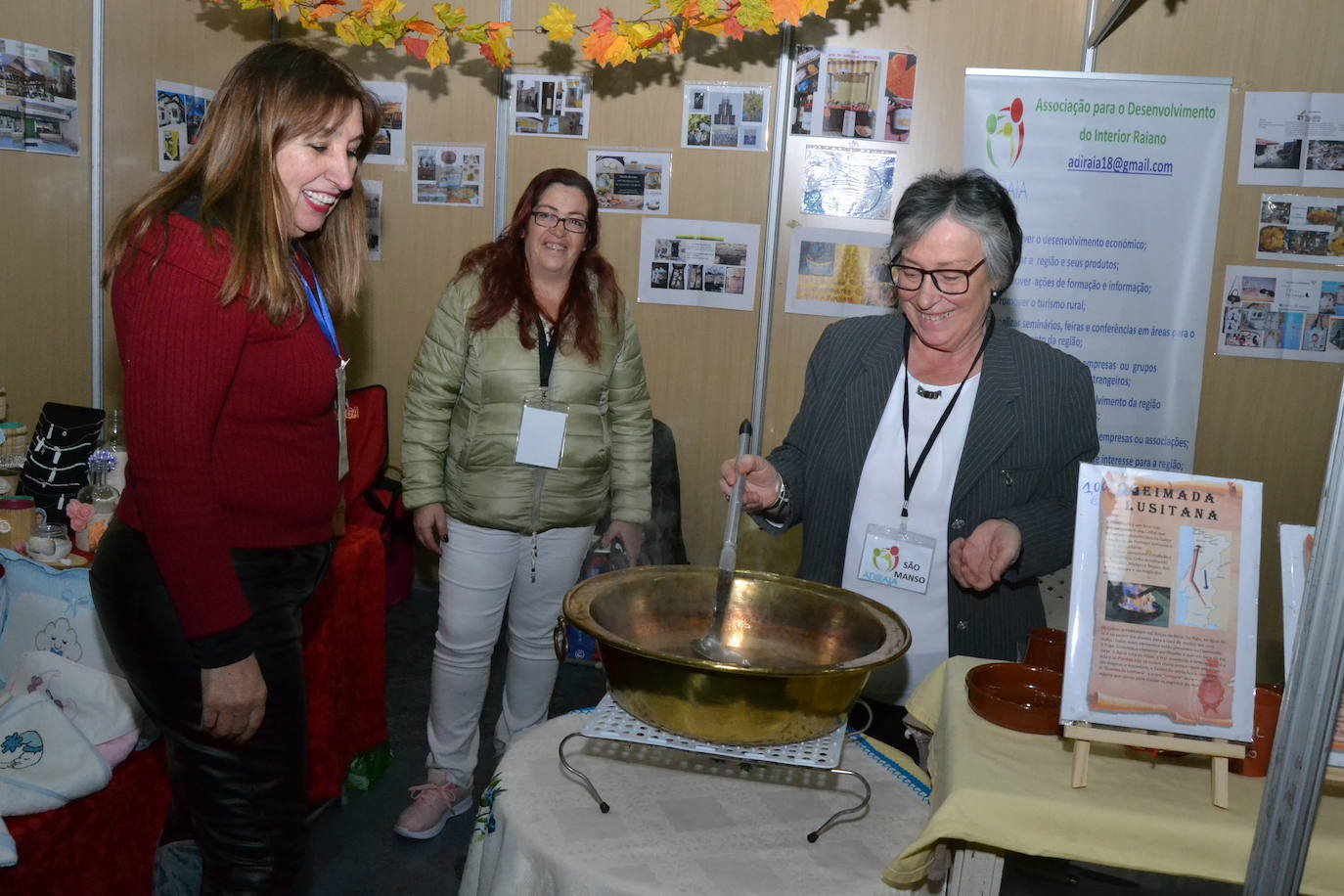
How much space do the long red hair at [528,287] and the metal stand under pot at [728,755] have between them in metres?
1.39

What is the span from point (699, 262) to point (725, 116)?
52cm

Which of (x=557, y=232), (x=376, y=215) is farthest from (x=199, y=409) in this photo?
(x=376, y=215)

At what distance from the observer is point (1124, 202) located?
10.5 ft

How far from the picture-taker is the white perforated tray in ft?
3.93

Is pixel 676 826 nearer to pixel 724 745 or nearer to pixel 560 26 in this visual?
pixel 724 745

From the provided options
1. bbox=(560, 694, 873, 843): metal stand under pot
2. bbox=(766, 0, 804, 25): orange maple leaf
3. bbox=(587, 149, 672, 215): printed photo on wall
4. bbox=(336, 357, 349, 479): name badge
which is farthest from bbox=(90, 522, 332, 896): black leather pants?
bbox=(587, 149, 672, 215): printed photo on wall

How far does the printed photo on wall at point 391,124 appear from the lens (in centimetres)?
405

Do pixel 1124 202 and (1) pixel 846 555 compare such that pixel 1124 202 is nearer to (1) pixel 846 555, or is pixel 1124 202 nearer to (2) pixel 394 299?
(1) pixel 846 555

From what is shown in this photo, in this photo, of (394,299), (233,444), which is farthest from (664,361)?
(233,444)

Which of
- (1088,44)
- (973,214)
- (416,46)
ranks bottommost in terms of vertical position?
(973,214)

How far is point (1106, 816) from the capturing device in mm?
1070

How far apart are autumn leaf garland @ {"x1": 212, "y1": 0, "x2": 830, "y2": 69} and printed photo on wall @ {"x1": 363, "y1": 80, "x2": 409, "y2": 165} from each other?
301 mm

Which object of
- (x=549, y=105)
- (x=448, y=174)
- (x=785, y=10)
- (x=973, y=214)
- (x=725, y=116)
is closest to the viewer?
(x=973, y=214)

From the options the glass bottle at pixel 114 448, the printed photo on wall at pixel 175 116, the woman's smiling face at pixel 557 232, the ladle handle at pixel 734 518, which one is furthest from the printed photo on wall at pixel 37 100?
the ladle handle at pixel 734 518
